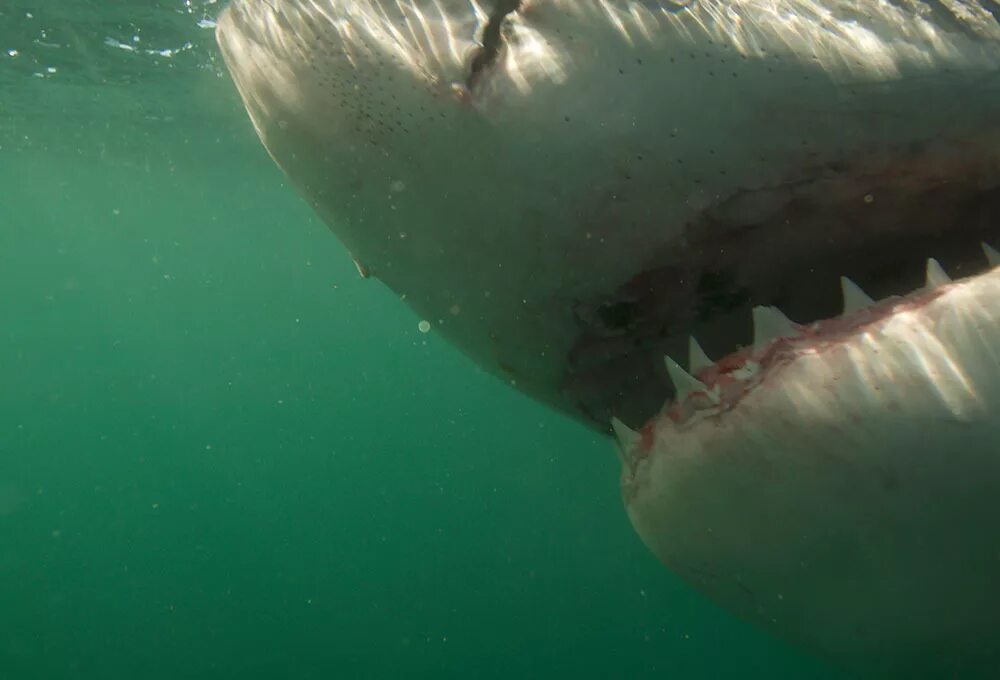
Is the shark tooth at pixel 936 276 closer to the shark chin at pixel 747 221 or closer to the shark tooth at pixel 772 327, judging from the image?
the shark chin at pixel 747 221

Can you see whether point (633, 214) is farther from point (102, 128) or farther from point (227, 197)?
point (227, 197)

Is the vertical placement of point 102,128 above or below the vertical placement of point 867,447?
below

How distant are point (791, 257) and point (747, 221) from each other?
22 centimetres

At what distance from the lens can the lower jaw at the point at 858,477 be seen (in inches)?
50.1

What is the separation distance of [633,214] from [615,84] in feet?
0.98

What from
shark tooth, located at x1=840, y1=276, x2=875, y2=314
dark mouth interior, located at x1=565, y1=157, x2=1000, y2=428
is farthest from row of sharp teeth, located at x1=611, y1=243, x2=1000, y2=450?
dark mouth interior, located at x1=565, y1=157, x2=1000, y2=428

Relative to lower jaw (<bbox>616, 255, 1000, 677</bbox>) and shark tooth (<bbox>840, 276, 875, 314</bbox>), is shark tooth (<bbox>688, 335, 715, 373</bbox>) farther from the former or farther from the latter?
shark tooth (<bbox>840, 276, 875, 314</bbox>)

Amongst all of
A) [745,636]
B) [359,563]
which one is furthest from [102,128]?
[745,636]

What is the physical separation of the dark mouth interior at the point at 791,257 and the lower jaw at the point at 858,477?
12.2 inches

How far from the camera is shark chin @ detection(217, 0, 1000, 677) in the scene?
134 cm

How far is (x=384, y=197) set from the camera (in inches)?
67.6

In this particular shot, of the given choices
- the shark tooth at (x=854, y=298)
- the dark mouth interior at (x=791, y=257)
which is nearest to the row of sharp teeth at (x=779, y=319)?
the shark tooth at (x=854, y=298)

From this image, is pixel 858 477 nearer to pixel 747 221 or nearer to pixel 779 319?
pixel 779 319

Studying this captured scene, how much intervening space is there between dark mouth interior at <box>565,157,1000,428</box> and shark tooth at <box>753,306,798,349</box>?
305 millimetres
